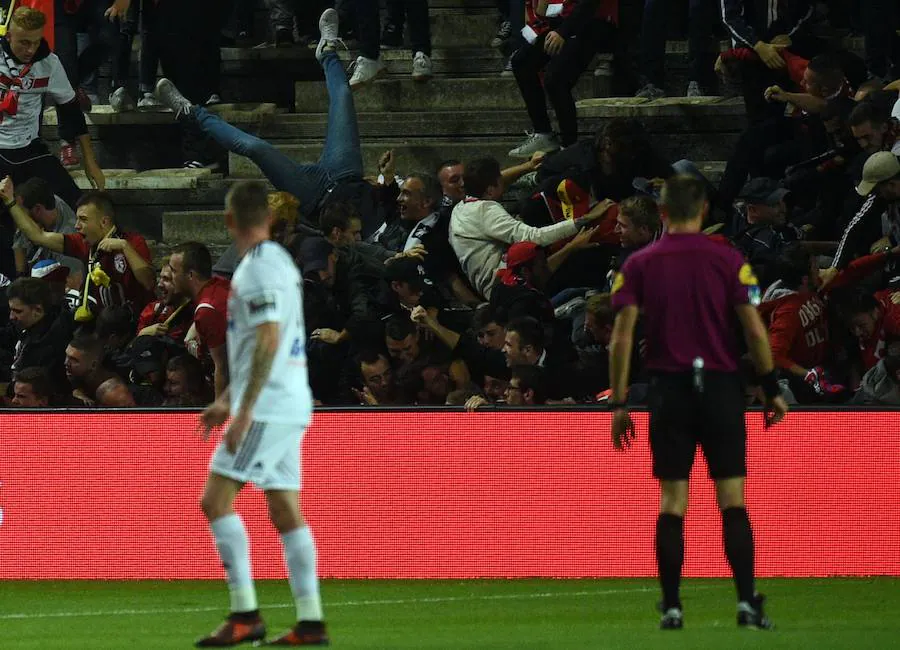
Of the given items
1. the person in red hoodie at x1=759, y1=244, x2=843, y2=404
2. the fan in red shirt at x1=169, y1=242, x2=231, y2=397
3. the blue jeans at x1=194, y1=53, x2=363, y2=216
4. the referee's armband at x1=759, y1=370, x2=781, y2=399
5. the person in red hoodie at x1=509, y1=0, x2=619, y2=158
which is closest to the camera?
the referee's armband at x1=759, y1=370, x2=781, y2=399

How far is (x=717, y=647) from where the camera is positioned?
22.5ft

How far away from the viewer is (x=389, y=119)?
51.2ft

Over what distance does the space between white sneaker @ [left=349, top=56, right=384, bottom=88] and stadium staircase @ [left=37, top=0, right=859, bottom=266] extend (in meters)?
0.48

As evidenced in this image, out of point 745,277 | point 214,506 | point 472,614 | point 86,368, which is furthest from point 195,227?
point 745,277

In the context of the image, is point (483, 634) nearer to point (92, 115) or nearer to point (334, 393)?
point (334, 393)

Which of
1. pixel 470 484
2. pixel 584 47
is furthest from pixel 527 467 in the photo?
pixel 584 47

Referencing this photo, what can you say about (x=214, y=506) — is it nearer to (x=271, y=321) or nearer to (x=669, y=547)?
(x=271, y=321)

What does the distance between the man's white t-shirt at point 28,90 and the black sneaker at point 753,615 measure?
836cm

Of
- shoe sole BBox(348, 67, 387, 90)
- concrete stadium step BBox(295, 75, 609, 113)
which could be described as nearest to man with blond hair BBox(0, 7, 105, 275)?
shoe sole BBox(348, 67, 387, 90)

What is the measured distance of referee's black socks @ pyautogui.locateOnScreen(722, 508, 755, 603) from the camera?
7090mm

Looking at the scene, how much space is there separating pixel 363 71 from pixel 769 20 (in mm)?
3489

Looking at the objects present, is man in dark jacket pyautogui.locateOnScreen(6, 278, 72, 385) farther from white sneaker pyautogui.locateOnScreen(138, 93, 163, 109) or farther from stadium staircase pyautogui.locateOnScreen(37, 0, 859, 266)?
white sneaker pyautogui.locateOnScreen(138, 93, 163, 109)

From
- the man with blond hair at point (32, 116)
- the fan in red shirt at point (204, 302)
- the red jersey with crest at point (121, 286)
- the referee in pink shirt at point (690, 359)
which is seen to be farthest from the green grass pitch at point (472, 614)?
the man with blond hair at point (32, 116)

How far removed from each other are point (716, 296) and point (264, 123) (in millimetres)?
9249
